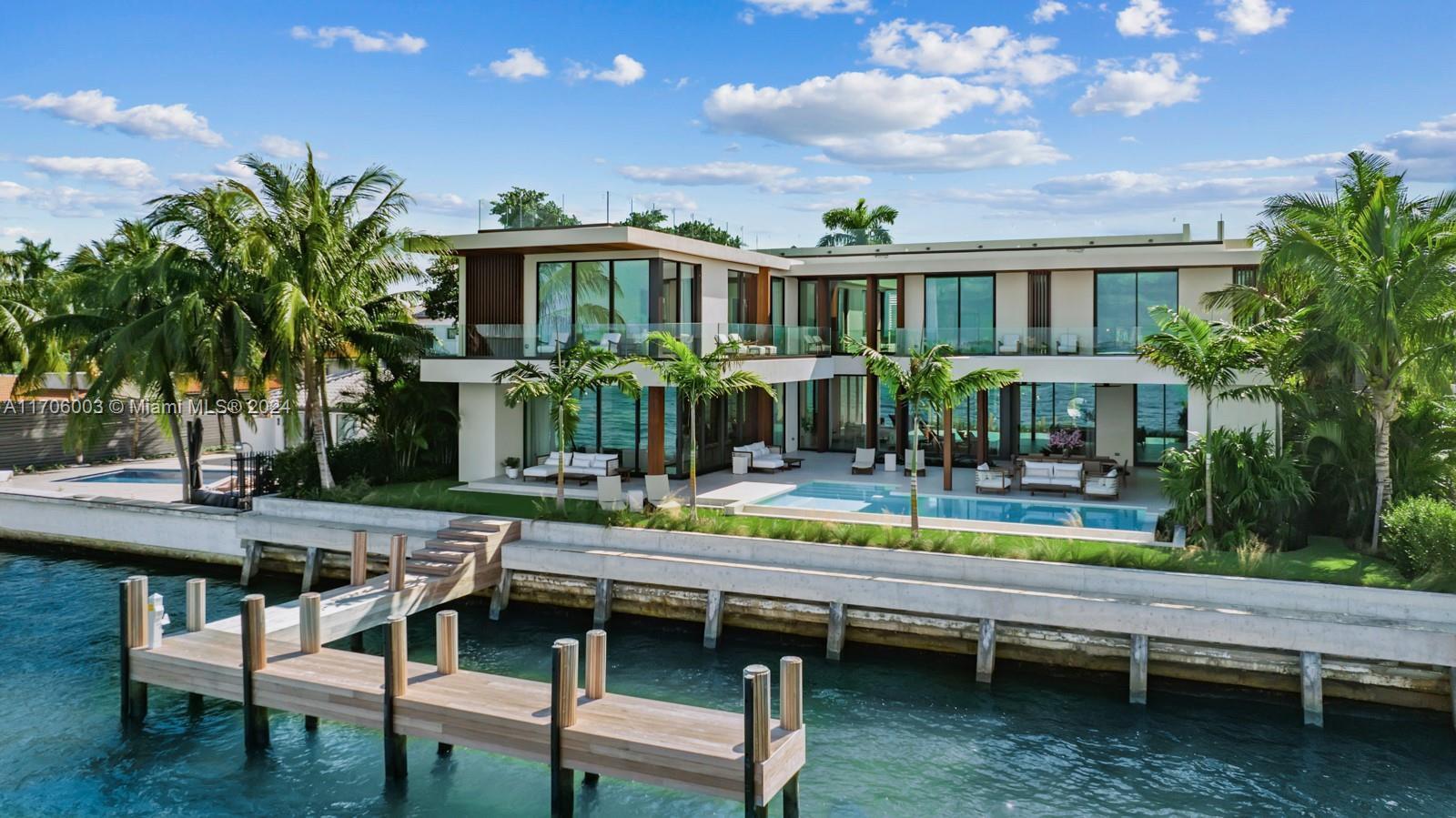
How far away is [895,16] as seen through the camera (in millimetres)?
22453

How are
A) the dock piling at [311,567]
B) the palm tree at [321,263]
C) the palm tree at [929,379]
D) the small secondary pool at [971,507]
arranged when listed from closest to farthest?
the palm tree at [929,379], the small secondary pool at [971,507], the dock piling at [311,567], the palm tree at [321,263]

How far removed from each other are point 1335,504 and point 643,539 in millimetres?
12442

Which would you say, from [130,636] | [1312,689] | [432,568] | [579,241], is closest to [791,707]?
[1312,689]

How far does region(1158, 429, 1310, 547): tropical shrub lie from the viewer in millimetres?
17000

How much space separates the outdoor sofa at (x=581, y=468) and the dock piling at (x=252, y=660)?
1113 cm

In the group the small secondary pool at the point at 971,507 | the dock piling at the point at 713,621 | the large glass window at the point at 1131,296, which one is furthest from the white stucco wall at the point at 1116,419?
the dock piling at the point at 713,621

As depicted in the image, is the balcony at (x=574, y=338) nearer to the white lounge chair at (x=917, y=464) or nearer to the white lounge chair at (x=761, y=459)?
the white lounge chair at (x=761, y=459)

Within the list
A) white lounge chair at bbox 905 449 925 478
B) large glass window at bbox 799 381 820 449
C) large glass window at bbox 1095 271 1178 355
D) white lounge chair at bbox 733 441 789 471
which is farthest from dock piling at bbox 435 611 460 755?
large glass window at bbox 799 381 820 449

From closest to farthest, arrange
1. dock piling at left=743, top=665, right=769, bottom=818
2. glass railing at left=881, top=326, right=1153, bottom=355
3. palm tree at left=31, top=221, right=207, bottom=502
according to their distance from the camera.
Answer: dock piling at left=743, top=665, right=769, bottom=818
palm tree at left=31, top=221, right=207, bottom=502
glass railing at left=881, top=326, right=1153, bottom=355

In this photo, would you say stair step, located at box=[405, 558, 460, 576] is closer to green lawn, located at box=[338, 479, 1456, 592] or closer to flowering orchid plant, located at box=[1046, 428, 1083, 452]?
green lawn, located at box=[338, 479, 1456, 592]

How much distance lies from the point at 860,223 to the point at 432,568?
30.7 m

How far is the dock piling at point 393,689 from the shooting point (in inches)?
457

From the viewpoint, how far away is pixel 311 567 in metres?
20.4

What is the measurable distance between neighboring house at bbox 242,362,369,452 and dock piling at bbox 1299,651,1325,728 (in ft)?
69.5
